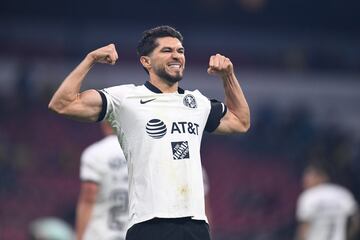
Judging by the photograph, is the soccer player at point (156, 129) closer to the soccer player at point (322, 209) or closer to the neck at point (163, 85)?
the neck at point (163, 85)

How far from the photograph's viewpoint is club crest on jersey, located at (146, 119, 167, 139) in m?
6.73

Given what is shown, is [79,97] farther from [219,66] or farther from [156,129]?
[219,66]

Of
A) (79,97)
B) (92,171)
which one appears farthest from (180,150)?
(92,171)

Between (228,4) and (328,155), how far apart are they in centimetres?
441

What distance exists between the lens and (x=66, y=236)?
9117mm

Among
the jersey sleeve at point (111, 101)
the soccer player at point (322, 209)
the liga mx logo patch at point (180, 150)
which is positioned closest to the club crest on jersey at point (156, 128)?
the liga mx logo patch at point (180, 150)

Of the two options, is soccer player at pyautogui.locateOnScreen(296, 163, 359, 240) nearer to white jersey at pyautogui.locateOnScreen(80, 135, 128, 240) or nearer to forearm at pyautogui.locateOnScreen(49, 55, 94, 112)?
white jersey at pyautogui.locateOnScreen(80, 135, 128, 240)

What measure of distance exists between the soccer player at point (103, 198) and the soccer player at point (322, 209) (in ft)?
11.8

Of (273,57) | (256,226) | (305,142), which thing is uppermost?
(273,57)

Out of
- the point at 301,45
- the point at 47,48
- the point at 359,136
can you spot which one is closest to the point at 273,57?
the point at 301,45

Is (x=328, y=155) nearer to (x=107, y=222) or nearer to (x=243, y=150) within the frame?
(x=243, y=150)

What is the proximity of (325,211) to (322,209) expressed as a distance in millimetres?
57

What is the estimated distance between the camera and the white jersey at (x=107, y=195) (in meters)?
9.16

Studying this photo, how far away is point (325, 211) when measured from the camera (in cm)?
1224
